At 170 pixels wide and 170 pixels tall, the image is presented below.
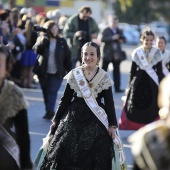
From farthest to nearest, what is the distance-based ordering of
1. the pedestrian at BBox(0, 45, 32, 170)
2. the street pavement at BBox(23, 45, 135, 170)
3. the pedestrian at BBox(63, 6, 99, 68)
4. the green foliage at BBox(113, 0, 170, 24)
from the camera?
the green foliage at BBox(113, 0, 170, 24), the pedestrian at BBox(63, 6, 99, 68), the street pavement at BBox(23, 45, 135, 170), the pedestrian at BBox(0, 45, 32, 170)

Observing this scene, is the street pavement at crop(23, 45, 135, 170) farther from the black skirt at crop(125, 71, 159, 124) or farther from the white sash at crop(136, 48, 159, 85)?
the white sash at crop(136, 48, 159, 85)

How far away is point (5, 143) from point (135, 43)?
152 ft

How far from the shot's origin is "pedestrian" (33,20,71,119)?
13.0 m

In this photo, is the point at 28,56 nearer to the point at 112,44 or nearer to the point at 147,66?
the point at 112,44

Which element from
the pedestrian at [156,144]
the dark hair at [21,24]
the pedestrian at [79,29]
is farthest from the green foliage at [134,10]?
the pedestrian at [156,144]

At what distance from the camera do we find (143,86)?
11695 millimetres

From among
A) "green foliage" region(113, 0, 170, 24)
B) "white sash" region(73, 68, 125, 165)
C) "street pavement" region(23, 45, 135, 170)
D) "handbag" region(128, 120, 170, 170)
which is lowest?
"green foliage" region(113, 0, 170, 24)

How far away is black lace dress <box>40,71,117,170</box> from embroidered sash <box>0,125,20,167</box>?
2.13 meters

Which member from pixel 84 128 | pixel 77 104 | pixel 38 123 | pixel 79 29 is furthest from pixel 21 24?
pixel 84 128

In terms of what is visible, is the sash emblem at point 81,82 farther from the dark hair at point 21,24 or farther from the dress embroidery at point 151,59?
the dark hair at point 21,24

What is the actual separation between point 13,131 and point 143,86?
6.39 meters

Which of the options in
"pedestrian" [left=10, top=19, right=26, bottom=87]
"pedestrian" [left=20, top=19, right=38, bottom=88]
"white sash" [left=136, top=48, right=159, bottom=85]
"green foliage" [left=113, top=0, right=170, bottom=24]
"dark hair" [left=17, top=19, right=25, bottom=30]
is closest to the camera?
"white sash" [left=136, top=48, right=159, bottom=85]

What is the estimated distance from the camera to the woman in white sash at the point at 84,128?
756 centimetres

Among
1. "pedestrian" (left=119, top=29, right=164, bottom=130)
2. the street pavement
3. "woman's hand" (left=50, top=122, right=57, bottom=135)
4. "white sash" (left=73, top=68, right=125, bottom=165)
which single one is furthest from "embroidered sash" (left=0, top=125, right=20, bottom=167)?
"pedestrian" (left=119, top=29, right=164, bottom=130)
